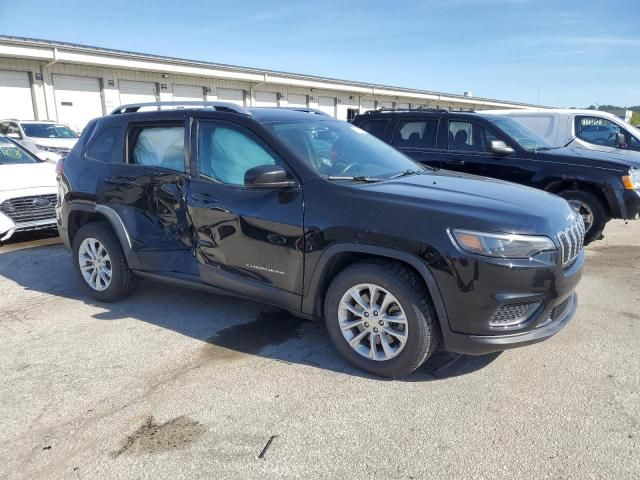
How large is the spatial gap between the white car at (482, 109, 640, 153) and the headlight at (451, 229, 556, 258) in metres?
7.08

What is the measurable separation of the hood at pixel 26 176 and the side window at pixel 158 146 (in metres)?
3.17

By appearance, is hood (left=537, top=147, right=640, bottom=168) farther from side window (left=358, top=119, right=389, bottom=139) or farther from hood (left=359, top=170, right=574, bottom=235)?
hood (left=359, top=170, right=574, bottom=235)

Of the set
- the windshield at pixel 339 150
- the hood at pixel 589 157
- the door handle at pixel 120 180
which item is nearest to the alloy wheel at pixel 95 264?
the door handle at pixel 120 180

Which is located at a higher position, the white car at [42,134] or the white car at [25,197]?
the white car at [42,134]

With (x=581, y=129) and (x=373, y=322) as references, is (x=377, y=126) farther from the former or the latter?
(x=373, y=322)

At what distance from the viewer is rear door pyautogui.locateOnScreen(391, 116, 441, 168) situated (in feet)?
24.0

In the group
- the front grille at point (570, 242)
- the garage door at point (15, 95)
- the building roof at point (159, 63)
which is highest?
the building roof at point (159, 63)

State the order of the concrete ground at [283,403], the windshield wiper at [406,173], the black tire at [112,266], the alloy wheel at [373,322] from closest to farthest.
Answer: the concrete ground at [283,403] → the alloy wheel at [373,322] → the windshield wiper at [406,173] → the black tire at [112,266]

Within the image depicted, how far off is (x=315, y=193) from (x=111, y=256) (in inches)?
87.6

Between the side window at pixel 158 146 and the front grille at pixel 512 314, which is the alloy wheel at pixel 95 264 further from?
the front grille at pixel 512 314

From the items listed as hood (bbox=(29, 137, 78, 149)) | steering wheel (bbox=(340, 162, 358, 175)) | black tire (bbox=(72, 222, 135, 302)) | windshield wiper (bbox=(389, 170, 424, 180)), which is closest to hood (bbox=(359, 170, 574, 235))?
windshield wiper (bbox=(389, 170, 424, 180))

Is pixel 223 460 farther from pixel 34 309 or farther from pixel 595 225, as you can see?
pixel 595 225

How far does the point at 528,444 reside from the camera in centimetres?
259

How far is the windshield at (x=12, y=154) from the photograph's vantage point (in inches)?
295
